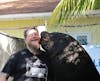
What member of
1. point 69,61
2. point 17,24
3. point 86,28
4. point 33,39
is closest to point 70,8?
point 33,39

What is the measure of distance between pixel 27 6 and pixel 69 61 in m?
7.15

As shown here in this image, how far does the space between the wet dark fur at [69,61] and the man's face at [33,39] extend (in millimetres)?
168

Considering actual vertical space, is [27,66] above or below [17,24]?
above

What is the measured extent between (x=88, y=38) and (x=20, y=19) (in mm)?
1935

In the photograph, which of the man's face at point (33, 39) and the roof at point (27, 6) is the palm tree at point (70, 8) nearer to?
the man's face at point (33, 39)

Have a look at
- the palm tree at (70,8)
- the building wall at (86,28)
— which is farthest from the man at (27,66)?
the building wall at (86,28)

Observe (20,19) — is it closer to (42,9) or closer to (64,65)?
(42,9)

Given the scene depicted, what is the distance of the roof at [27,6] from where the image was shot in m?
11.0

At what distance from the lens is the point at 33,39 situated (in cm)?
489

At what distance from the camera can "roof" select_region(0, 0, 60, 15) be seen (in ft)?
36.1

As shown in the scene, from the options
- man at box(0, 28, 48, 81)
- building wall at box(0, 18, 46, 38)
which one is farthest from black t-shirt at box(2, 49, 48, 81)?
building wall at box(0, 18, 46, 38)

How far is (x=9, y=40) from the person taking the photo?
293 inches

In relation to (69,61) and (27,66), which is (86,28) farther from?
(69,61)

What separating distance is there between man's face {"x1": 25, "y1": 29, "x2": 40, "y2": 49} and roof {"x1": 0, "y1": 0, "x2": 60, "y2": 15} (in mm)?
5713
